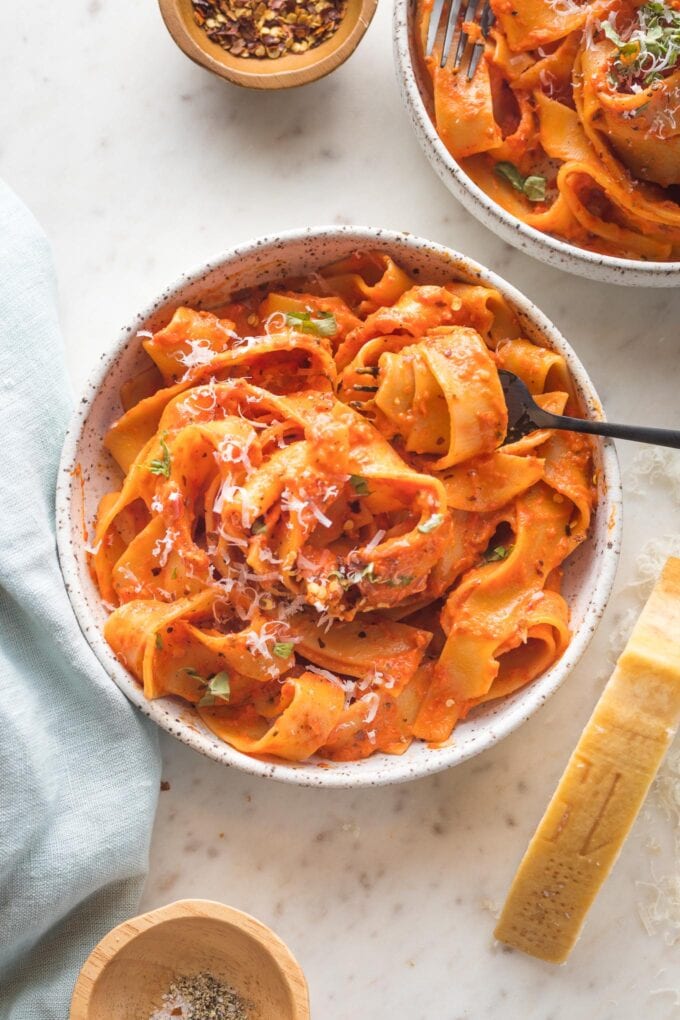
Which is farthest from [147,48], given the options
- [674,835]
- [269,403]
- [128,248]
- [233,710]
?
[674,835]

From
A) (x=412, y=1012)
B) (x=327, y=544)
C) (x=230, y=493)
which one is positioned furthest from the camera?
(x=412, y=1012)

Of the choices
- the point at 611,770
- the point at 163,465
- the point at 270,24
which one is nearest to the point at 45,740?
the point at 163,465

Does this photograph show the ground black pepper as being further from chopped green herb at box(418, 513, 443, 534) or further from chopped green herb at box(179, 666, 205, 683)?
chopped green herb at box(418, 513, 443, 534)

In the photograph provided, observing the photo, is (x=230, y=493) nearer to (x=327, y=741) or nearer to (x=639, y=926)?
(x=327, y=741)

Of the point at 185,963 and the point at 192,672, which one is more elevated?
the point at 192,672

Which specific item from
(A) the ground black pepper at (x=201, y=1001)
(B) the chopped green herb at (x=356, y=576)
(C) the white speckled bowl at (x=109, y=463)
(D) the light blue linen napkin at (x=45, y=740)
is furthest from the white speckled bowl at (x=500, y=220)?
(A) the ground black pepper at (x=201, y=1001)

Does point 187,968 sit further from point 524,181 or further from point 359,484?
point 524,181
